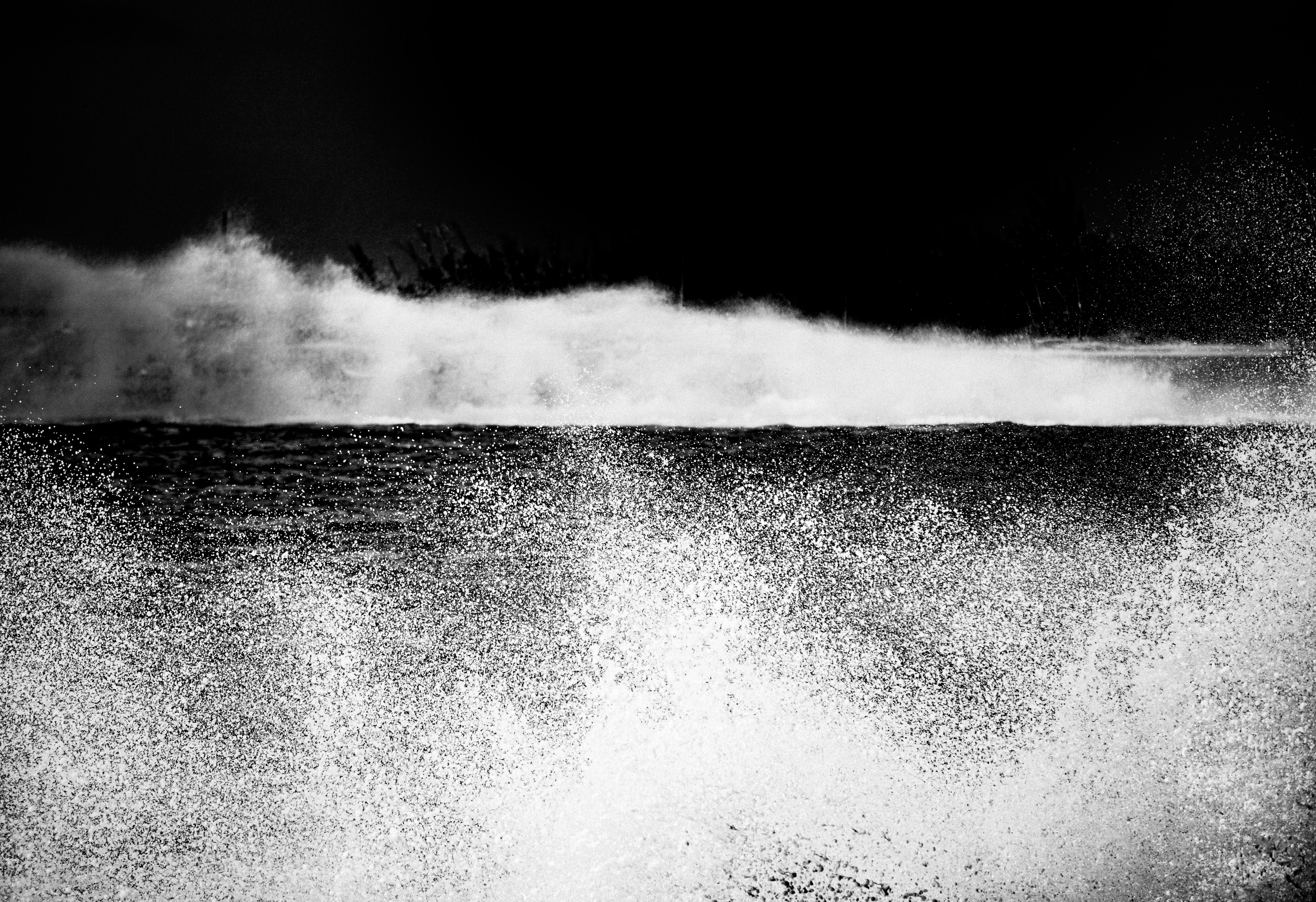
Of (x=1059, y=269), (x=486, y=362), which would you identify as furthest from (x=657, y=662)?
(x=1059, y=269)

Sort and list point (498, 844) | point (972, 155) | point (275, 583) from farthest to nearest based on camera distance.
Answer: point (275, 583) < point (972, 155) < point (498, 844)

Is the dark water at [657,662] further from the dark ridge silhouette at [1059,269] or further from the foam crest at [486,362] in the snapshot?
the dark ridge silhouette at [1059,269]

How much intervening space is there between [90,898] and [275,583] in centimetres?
145

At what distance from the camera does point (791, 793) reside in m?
1.94

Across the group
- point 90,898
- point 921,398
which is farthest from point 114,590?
point 921,398

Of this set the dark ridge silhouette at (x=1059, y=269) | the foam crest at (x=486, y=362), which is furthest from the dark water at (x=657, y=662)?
the dark ridge silhouette at (x=1059, y=269)

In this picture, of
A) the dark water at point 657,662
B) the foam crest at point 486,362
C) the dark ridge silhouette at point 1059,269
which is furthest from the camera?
the dark ridge silhouette at point 1059,269

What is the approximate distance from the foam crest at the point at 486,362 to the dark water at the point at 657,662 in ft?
0.31

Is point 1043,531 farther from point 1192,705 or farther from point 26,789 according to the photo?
point 26,789

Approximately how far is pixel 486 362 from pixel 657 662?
3.21 feet

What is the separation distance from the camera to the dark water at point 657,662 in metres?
1.79

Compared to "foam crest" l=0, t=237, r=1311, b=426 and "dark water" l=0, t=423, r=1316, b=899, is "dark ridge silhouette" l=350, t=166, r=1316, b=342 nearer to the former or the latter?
"foam crest" l=0, t=237, r=1311, b=426

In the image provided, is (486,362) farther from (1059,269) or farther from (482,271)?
(1059,269)

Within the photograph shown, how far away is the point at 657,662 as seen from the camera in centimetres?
231
